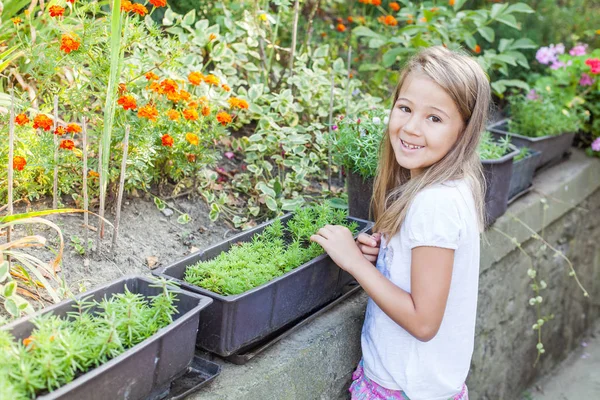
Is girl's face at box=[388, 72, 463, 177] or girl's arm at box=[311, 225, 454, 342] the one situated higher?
girl's face at box=[388, 72, 463, 177]

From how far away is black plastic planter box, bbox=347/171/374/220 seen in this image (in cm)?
250

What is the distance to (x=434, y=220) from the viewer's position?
5.57 feet

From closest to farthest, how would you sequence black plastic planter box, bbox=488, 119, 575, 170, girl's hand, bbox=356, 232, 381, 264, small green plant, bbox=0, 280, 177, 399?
small green plant, bbox=0, 280, 177, 399 → girl's hand, bbox=356, 232, 381, 264 → black plastic planter box, bbox=488, 119, 575, 170

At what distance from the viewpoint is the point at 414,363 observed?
72.4 inches

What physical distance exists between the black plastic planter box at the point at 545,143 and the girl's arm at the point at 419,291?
1955mm

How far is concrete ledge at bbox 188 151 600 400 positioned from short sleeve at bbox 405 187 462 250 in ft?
1.48

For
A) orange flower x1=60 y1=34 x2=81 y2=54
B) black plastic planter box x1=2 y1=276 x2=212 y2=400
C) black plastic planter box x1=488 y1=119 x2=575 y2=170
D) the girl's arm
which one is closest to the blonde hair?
the girl's arm

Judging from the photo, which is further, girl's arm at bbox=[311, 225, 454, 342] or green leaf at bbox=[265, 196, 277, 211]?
green leaf at bbox=[265, 196, 277, 211]

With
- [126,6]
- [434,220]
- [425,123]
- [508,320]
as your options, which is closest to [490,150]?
[508,320]

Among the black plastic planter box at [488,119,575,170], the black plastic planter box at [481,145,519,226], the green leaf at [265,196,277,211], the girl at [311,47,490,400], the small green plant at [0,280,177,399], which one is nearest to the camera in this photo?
the small green plant at [0,280,177,399]

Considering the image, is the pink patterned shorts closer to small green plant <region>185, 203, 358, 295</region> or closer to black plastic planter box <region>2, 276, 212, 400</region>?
small green plant <region>185, 203, 358, 295</region>

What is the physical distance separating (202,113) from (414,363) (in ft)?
3.80

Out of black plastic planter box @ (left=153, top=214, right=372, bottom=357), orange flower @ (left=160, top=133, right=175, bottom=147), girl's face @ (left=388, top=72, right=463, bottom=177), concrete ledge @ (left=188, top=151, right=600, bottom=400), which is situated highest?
girl's face @ (left=388, top=72, right=463, bottom=177)

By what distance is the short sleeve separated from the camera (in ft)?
5.50
